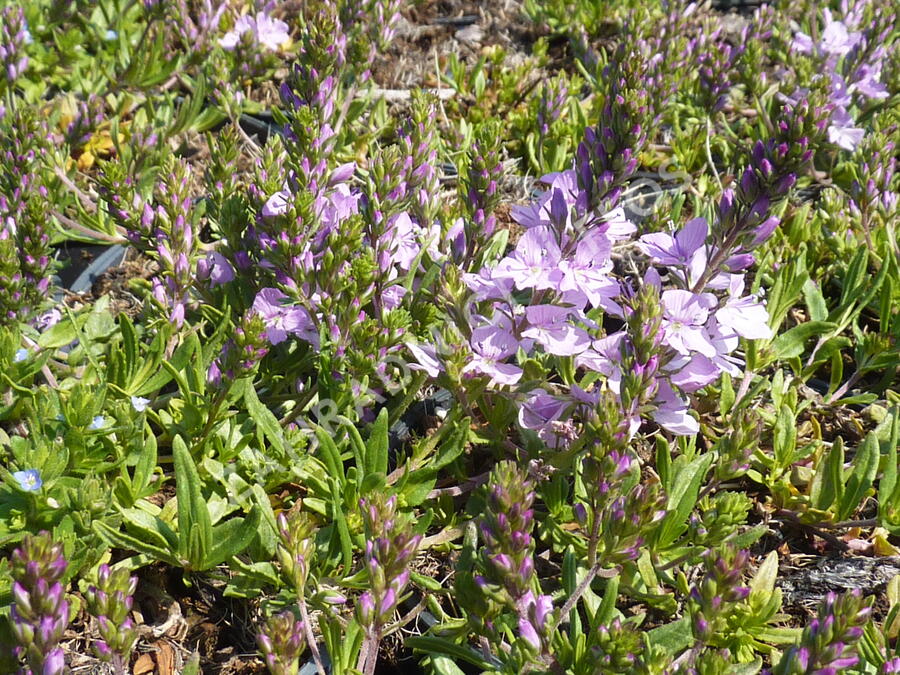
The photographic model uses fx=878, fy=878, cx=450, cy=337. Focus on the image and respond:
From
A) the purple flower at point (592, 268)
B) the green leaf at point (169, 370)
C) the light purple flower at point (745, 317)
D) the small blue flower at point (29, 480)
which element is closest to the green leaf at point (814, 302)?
the light purple flower at point (745, 317)

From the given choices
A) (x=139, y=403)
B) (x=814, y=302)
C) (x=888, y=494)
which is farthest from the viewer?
(x=814, y=302)

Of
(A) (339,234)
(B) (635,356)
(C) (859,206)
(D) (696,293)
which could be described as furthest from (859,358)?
(A) (339,234)

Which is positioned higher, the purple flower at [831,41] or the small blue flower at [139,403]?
the purple flower at [831,41]

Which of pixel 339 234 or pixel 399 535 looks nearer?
pixel 399 535

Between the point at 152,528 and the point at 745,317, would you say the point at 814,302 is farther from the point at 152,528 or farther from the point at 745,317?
the point at 152,528

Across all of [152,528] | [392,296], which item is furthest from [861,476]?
[152,528]

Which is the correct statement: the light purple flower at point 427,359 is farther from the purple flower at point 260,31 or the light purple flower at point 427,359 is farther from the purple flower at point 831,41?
the purple flower at point 831,41

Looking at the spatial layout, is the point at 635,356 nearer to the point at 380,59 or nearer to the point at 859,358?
the point at 859,358
